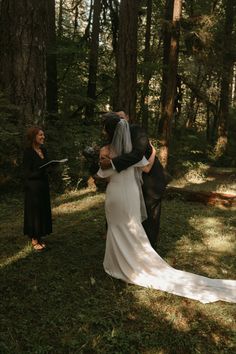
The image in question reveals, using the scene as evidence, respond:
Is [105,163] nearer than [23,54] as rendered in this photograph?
Yes

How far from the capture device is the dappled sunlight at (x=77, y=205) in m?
10.3

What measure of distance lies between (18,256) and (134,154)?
9.33ft

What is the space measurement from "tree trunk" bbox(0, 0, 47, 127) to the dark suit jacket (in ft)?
18.7

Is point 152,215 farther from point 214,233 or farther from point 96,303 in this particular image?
point 214,233

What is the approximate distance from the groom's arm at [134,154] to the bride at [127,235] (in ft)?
0.36

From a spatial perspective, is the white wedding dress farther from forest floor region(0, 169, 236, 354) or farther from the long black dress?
the long black dress

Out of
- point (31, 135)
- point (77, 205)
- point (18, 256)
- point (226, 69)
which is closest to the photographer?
point (18, 256)

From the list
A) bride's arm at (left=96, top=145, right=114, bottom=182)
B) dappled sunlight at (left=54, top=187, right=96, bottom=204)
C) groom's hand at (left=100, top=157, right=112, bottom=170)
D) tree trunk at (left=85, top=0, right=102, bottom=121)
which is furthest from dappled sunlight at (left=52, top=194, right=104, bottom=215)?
tree trunk at (left=85, top=0, right=102, bottom=121)

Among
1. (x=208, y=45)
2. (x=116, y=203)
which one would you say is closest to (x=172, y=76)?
(x=208, y=45)

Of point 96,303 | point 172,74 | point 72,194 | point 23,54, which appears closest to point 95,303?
point 96,303

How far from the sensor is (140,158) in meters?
6.43

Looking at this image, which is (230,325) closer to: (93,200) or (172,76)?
(93,200)

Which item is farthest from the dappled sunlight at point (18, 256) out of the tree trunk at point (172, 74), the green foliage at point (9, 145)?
the tree trunk at point (172, 74)

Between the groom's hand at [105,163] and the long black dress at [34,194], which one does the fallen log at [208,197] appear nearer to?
the long black dress at [34,194]
